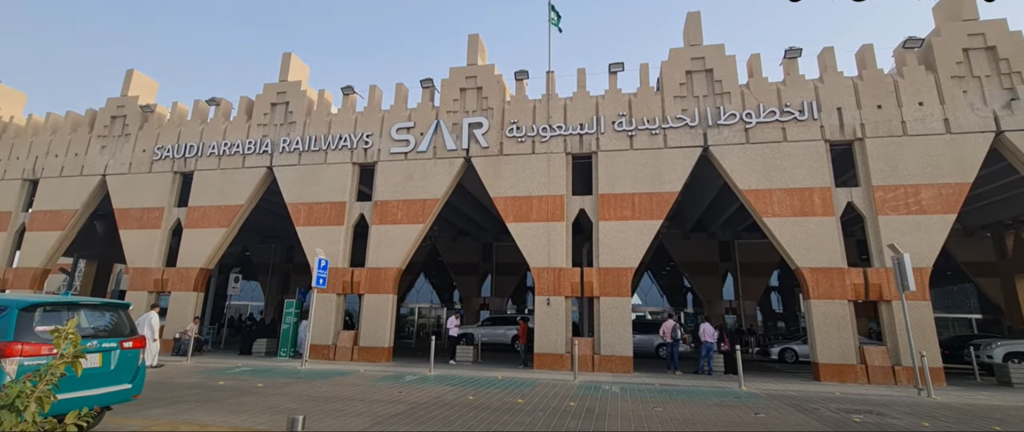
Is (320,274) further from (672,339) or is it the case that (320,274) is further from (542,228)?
(672,339)

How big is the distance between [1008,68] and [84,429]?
67.3ft

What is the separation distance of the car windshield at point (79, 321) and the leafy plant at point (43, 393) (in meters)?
0.41

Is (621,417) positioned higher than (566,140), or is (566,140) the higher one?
(566,140)

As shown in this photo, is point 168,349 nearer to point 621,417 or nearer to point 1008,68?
point 621,417

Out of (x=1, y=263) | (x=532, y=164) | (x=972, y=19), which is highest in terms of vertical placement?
(x=972, y=19)

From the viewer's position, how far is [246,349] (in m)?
17.0

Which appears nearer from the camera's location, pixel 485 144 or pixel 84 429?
pixel 84 429

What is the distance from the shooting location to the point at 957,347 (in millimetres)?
17266

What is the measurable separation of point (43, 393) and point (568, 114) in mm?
13327

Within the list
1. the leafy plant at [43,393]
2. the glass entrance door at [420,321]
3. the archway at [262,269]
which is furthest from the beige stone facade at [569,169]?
the glass entrance door at [420,321]

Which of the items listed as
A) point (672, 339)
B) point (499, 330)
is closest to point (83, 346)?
point (672, 339)

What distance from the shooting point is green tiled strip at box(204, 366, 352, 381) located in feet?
36.4

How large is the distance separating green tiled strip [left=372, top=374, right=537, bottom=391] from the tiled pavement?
0.08 feet

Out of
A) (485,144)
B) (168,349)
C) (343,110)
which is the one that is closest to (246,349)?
(168,349)
